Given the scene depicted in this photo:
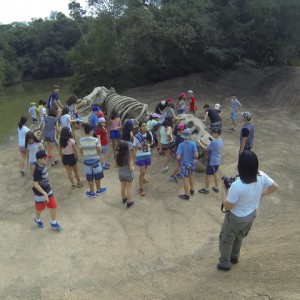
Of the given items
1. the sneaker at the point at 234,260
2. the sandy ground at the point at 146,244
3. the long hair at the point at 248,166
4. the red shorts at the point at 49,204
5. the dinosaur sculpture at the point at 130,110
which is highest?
the long hair at the point at 248,166

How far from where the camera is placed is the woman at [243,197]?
4098mm

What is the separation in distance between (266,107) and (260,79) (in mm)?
4068

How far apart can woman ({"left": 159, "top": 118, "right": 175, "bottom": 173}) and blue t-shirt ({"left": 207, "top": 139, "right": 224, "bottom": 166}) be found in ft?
5.39

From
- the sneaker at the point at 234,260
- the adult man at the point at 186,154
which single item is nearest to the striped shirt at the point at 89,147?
the adult man at the point at 186,154

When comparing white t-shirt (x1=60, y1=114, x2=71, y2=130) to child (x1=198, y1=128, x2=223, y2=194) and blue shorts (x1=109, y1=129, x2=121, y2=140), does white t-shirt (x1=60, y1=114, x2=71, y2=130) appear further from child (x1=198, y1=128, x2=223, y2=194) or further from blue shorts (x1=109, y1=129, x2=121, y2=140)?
child (x1=198, y1=128, x2=223, y2=194)

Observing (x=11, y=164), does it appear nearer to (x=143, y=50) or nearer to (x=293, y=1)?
(x=143, y=50)

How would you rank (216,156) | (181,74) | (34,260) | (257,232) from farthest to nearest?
(181,74), (216,156), (257,232), (34,260)

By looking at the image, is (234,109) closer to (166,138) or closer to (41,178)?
(166,138)

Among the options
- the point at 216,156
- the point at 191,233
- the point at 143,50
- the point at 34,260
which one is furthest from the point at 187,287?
the point at 143,50

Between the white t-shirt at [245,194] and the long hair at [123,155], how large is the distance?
301 cm

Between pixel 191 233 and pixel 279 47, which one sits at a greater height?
pixel 279 47

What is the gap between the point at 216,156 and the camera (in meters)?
7.68

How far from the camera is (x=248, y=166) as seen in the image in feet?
13.4

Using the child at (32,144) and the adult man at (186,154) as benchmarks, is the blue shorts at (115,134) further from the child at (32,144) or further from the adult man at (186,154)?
the adult man at (186,154)
